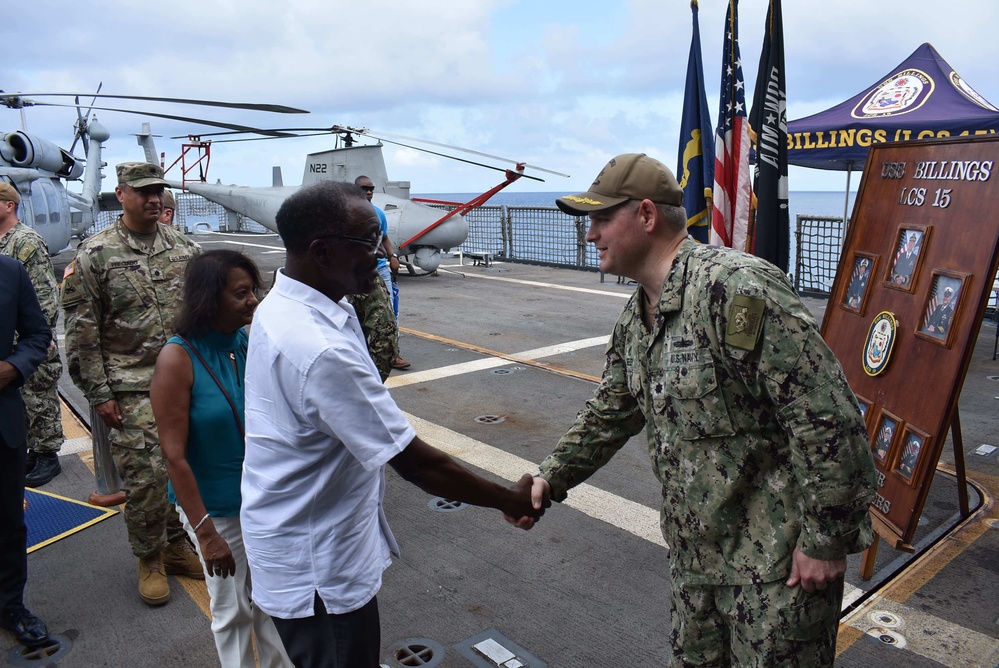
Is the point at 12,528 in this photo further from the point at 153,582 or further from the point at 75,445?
the point at 75,445

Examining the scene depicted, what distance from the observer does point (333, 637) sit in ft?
6.27

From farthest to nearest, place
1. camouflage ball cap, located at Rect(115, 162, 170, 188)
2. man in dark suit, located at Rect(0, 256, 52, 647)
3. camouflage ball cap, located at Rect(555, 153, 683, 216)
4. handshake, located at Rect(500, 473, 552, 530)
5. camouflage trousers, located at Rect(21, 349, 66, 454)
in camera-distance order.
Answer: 1. camouflage trousers, located at Rect(21, 349, 66, 454)
2. camouflage ball cap, located at Rect(115, 162, 170, 188)
3. man in dark suit, located at Rect(0, 256, 52, 647)
4. handshake, located at Rect(500, 473, 552, 530)
5. camouflage ball cap, located at Rect(555, 153, 683, 216)

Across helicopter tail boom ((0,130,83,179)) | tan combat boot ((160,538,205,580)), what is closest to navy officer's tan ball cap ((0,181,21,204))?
tan combat boot ((160,538,205,580))

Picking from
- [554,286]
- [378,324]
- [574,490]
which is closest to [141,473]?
[378,324]

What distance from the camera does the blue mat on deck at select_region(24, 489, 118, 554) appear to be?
171 inches

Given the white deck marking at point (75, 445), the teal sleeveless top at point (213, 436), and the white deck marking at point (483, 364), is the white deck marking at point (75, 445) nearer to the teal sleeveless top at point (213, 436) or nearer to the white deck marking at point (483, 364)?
the white deck marking at point (483, 364)

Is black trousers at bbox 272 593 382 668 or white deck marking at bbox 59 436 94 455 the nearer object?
black trousers at bbox 272 593 382 668

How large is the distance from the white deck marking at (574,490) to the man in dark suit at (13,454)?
2.85m

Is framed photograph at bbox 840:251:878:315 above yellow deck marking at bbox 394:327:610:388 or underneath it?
above

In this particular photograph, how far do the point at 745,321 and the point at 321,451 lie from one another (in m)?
1.09

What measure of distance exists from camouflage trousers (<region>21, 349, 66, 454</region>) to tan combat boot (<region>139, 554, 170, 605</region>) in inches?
83.1

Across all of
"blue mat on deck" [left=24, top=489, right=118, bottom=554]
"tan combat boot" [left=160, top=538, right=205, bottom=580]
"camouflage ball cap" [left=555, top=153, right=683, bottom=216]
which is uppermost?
"camouflage ball cap" [left=555, top=153, right=683, bottom=216]

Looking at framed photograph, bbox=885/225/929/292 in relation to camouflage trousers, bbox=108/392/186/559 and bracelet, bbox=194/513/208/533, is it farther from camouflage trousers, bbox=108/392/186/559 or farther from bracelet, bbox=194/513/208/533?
camouflage trousers, bbox=108/392/186/559

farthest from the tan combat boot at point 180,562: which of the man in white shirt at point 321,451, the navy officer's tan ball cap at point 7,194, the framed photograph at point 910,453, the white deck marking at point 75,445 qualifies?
the framed photograph at point 910,453
